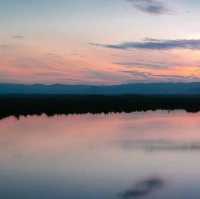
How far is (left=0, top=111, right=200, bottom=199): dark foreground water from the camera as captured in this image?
1316 cm

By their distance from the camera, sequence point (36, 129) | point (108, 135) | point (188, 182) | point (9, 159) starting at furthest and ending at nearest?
point (36, 129) → point (108, 135) → point (9, 159) → point (188, 182)

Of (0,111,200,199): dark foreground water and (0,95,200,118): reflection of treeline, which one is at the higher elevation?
(0,95,200,118): reflection of treeline

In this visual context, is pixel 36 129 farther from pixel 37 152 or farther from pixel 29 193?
pixel 29 193

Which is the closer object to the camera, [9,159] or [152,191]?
[152,191]

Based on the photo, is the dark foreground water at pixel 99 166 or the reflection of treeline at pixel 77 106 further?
the reflection of treeline at pixel 77 106

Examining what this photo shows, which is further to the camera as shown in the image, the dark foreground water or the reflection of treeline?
the reflection of treeline

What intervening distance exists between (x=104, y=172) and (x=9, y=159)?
3987mm

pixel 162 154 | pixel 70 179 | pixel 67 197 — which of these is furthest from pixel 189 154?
pixel 67 197

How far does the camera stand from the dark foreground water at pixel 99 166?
13.2 meters

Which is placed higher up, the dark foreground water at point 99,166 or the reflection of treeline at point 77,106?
the reflection of treeline at point 77,106

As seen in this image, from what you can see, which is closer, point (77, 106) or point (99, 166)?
point (99, 166)

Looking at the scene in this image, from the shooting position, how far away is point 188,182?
47.5 feet

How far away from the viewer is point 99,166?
669 inches

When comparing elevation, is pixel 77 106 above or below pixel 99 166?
above
